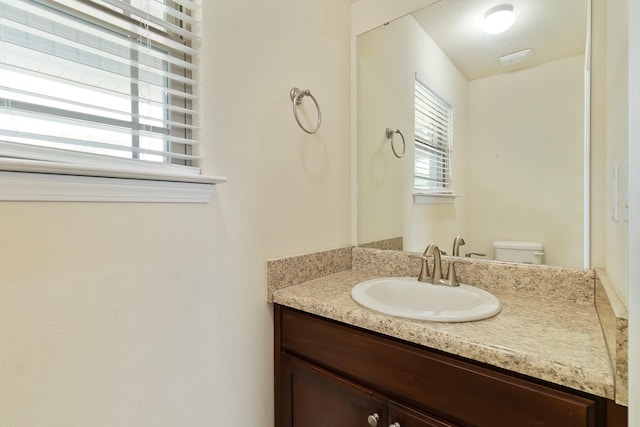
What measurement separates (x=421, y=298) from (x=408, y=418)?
0.46 m

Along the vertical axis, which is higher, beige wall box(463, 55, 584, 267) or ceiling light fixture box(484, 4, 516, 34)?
ceiling light fixture box(484, 4, 516, 34)

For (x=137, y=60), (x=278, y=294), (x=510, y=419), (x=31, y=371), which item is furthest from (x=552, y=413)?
(x=137, y=60)

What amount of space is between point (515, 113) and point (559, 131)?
6.1 inches

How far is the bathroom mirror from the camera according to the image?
3.42 ft

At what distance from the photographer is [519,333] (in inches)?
29.0

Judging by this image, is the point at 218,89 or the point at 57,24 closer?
the point at 57,24

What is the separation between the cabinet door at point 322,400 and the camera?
857mm

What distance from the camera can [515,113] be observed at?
1140mm

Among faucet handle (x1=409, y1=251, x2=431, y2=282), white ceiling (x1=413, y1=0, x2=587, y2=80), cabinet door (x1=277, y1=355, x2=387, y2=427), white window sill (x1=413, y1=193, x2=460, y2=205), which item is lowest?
cabinet door (x1=277, y1=355, x2=387, y2=427)

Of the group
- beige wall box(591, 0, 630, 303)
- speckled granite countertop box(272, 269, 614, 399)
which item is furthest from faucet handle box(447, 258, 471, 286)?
beige wall box(591, 0, 630, 303)

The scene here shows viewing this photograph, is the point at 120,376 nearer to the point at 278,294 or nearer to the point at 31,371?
the point at 31,371

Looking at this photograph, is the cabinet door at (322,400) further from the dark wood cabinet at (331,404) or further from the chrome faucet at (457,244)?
the chrome faucet at (457,244)

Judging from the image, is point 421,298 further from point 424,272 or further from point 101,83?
point 101,83

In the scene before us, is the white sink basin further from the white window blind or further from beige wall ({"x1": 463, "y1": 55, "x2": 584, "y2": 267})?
the white window blind
